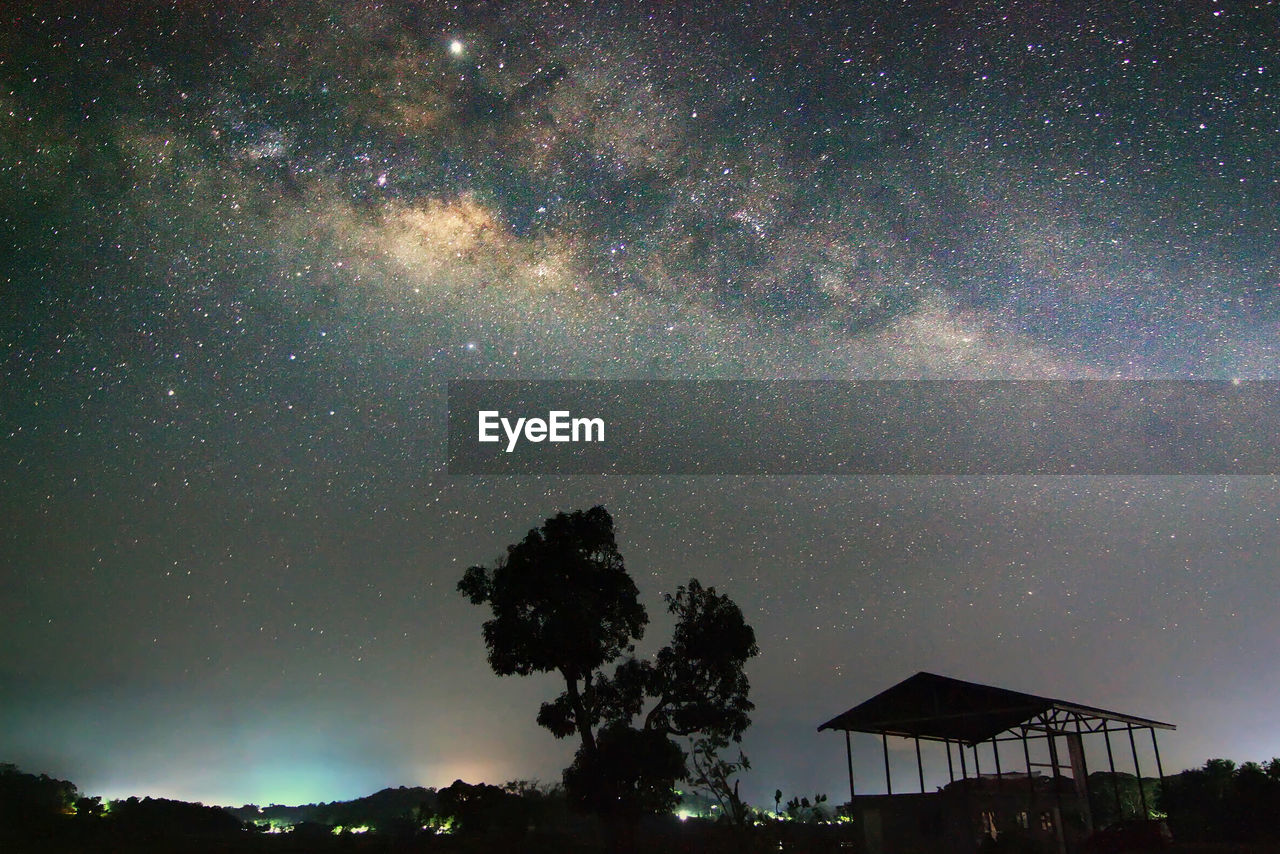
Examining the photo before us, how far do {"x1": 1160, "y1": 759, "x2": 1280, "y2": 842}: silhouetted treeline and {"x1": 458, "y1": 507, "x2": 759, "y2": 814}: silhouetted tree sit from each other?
44.8 ft

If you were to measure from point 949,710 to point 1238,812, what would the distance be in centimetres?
1352

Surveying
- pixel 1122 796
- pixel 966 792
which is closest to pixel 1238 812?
pixel 966 792

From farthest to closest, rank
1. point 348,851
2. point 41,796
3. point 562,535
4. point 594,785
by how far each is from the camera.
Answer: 1. point 41,796
2. point 348,851
3. point 562,535
4. point 594,785

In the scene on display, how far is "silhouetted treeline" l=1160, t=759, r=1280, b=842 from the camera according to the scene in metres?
26.3

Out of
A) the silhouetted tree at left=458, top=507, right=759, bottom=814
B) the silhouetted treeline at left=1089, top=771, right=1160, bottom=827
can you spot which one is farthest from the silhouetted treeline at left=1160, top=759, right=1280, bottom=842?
the silhouetted tree at left=458, top=507, right=759, bottom=814

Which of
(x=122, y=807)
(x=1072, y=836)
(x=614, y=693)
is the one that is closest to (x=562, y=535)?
(x=614, y=693)

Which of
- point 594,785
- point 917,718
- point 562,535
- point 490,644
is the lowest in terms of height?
point 594,785

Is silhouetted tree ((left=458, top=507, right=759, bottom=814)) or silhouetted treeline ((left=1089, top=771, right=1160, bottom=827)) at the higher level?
silhouetted tree ((left=458, top=507, right=759, bottom=814))

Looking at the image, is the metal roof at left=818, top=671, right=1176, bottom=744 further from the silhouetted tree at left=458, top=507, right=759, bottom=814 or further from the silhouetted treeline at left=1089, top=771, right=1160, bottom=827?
the silhouetted treeline at left=1089, top=771, right=1160, bottom=827

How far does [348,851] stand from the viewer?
3116 centimetres

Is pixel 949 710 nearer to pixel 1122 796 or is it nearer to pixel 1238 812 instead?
pixel 1238 812

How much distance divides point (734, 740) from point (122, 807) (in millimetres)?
40334

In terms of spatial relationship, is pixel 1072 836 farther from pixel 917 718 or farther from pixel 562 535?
pixel 562 535

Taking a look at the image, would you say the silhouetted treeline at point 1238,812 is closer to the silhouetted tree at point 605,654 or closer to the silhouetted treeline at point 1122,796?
the silhouetted treeline at point 1122,796
